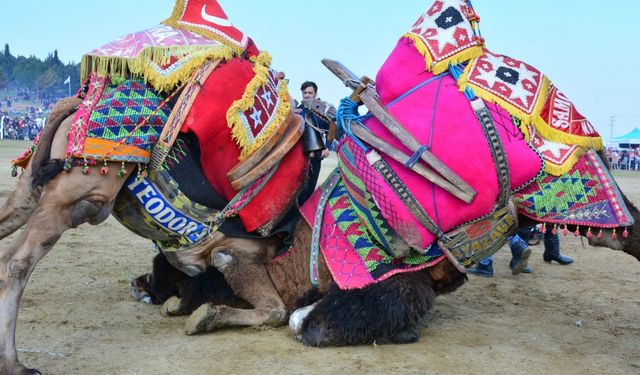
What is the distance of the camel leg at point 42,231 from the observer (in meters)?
3.21

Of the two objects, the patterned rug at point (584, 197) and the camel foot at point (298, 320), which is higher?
the patterned rug at point (584, 197)

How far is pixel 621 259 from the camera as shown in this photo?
7.30 meters

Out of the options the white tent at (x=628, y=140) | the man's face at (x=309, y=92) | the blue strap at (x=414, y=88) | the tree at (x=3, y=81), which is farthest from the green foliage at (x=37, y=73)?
the blue strap at (x=414, y=88)

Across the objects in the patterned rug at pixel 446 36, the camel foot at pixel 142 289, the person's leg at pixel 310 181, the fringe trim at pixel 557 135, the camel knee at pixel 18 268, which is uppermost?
the patterned rug at pixel 446 36

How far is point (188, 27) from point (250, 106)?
617 mm

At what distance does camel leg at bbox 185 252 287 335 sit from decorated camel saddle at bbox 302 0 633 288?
1.43 feet

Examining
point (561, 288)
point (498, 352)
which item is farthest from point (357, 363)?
point (561, 288)

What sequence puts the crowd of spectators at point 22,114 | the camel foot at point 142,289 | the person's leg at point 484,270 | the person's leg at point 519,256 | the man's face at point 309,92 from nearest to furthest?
1. the camel foot at point 142,289
2. the person's leg at point 519,256
3. the person's leg at point 484,270
4. the man's face at point 309,92
5. the crowd of spectators at point 22,114

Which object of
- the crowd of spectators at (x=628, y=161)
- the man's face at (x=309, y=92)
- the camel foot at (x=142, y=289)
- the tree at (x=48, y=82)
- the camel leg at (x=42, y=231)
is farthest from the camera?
the tree at (x=48, y=82)

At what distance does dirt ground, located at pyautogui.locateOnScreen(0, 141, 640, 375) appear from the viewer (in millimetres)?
3641

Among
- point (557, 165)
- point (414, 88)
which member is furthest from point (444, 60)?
point (557, 165)

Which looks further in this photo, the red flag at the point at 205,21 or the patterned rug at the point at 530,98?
the red flag at the point at 205,21

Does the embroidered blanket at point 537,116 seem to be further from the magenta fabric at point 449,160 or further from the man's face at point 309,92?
the man's face at point 309,92

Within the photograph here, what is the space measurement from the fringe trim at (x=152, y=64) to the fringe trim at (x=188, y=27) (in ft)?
0.59
